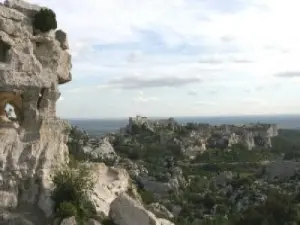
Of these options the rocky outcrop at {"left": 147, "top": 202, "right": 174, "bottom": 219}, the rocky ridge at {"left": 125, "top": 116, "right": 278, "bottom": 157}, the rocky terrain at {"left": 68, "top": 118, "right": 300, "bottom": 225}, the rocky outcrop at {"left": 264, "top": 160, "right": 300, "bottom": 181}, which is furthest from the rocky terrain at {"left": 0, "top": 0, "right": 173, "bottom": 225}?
the rocky ridge at {"left": 125, "top": 116, "right": 278, "bottom": 157}

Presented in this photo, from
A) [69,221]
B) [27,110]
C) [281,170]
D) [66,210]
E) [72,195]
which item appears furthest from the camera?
[281,170]

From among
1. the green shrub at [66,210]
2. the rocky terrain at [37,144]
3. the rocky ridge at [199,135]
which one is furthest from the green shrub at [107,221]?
the rocky ridge at [199,135]

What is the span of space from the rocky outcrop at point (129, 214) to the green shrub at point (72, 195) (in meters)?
1.02

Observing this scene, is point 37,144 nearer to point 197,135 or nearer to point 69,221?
point 69,221

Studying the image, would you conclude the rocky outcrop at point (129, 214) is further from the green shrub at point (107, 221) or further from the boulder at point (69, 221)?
the boulder at point (69, 221)

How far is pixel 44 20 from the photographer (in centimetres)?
2648

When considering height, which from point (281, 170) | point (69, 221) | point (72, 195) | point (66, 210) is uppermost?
point (72, 195)

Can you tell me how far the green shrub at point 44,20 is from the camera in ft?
86.9

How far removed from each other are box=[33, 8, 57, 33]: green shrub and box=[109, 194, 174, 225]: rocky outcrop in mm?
8883

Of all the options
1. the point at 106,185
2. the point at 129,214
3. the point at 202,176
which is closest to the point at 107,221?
the point at 129,214

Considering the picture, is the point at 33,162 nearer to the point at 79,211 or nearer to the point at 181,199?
the point at 79,211

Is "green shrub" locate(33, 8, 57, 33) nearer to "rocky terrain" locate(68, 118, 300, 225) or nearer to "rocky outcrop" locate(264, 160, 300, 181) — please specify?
"rocky terrain" locate(68, 118, 300, 225)

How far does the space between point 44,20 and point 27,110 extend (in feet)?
14.4

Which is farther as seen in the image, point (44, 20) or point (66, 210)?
point (44, 20)
